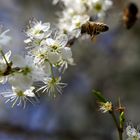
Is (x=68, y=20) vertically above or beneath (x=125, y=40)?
beneath

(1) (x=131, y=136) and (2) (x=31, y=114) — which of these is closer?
(1) (x=131, y=136)

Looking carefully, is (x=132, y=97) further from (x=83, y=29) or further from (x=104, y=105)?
(x=104, y=105)

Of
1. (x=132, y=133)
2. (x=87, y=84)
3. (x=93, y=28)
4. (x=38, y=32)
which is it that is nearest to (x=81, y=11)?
(x=93, y=28)

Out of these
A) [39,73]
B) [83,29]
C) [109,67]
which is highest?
[109,67]

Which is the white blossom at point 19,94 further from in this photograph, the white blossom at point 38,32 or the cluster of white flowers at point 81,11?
the cluster of white flowers at point 81,11

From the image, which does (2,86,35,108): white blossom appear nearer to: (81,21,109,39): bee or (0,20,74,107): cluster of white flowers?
(0,20,74,107): cluster of white flowers

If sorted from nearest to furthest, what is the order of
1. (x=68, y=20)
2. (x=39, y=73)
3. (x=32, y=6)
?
(x=39, y=73) → (x=68, y=20) → (x=32, y=6)

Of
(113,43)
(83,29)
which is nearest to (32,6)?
(113,43)
